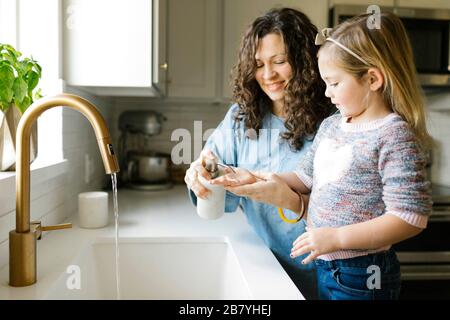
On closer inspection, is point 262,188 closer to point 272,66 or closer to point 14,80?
point 272,66

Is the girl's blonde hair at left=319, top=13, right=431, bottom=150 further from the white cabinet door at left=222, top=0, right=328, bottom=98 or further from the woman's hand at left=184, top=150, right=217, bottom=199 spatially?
the white cabinet door at left=222, top=0, right=328, bottom=98

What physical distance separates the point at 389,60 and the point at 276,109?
330 mm

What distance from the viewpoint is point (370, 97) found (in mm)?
620

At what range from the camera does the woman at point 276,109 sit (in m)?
0.84

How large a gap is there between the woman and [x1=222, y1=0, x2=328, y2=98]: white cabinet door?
64 centimetres

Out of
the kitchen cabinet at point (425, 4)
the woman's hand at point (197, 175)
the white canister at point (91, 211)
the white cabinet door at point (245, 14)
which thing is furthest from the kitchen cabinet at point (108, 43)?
the kitchen cabinet at point (425, 4)

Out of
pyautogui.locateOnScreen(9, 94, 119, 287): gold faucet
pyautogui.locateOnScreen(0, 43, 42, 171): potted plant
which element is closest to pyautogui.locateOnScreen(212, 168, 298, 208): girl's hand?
pyautogui.locateOnScreen(9, 94, 119, 287): gold faucet

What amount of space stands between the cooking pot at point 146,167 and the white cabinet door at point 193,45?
25 centimetres

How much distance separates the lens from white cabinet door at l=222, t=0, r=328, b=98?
1489mm

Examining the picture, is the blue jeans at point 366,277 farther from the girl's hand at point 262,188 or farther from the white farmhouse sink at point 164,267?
the white farmhouse sink at point 164,267

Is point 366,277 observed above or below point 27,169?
below

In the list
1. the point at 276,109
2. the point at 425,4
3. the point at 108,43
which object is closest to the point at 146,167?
the point at 108,43

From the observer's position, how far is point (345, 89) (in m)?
0.61
